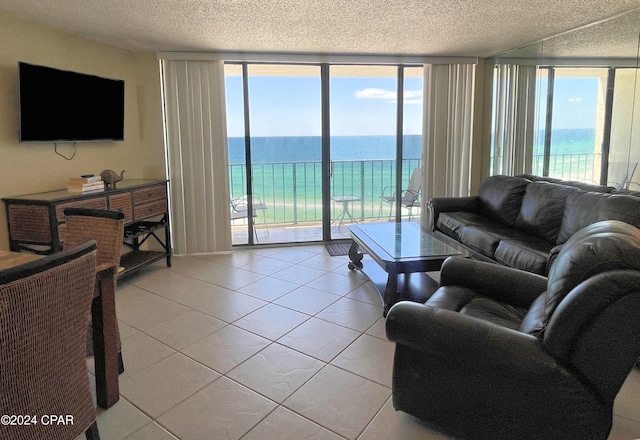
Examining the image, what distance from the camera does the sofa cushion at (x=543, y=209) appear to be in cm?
335

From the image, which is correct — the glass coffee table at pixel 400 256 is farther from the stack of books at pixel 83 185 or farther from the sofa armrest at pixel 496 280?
the stack of books at pixel 83 185

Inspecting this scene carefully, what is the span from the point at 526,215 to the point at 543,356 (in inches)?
99.2

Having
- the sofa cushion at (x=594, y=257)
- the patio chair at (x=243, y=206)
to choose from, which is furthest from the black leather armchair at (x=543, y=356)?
the patio chair at (x=243, y=206)

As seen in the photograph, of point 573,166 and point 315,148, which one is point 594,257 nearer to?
point 573,166

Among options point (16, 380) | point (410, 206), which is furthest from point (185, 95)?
point (16, 380)

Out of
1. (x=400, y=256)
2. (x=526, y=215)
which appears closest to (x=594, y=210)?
(x=526, y=215)

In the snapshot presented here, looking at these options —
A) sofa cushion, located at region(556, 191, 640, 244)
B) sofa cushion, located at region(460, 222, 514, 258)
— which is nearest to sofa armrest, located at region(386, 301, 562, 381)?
sofa cushion, located at region(556, 191, 640, 244)

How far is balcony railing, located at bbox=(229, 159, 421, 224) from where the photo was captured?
19.2 ft

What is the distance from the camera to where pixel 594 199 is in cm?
299

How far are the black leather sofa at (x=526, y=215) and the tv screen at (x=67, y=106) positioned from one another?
10.9ft

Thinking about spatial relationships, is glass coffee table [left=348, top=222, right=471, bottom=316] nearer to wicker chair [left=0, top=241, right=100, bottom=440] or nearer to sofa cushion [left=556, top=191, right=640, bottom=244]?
sofa cushion [left=556, top=191, right=640, bottom=244]

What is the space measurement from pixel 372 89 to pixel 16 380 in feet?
17.9

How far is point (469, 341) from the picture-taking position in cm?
153

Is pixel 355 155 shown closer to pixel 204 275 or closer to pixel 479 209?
pixel 479 209
